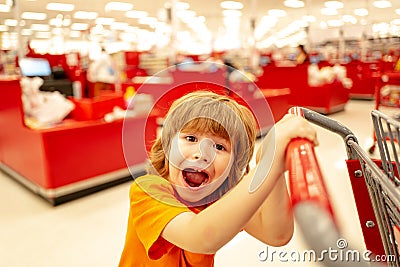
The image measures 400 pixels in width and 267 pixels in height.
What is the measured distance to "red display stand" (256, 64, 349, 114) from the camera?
24.8 ft

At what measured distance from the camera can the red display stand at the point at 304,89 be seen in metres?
7.55

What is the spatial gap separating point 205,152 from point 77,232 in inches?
90.4

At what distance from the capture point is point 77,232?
8.84ft

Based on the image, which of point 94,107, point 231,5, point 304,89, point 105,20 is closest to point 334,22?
point 231,5

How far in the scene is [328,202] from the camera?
0.32m

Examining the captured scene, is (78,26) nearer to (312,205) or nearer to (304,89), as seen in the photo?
(304,89)

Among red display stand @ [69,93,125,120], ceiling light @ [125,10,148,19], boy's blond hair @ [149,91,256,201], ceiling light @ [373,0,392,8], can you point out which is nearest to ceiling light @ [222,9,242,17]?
ceiling light @ [125,10,148,19]

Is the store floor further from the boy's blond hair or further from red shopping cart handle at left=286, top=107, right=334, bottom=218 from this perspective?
red shopping cart handle at left=286, top=107, right=334, bottom=218

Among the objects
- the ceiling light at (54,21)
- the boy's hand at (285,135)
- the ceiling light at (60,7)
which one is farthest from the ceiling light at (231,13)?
the boy's hand at (285,135)

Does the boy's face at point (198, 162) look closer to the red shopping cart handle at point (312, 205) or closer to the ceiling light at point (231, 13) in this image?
the red shopping cart handle at point (312, 205)

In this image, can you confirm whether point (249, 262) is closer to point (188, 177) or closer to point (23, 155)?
point (188, 177)

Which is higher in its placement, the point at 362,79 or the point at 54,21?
the point at 54,21

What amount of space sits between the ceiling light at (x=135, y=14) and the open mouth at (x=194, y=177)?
2030cm

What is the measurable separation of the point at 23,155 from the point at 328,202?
3.60 m
